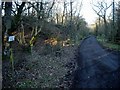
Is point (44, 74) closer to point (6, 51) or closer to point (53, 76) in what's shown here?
point (53, 76)

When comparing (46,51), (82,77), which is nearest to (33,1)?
(46,51)

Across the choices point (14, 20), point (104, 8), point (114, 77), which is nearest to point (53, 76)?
point (114, 77)

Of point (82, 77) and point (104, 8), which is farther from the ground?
point (104, 8)

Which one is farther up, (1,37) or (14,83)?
(1,37)

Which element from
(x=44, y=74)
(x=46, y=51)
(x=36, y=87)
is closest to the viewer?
(x=36, y=87)

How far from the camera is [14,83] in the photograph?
39.4 ft

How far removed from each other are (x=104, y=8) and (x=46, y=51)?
3531cm

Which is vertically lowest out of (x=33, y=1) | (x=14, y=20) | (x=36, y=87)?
(x=36, y=87)

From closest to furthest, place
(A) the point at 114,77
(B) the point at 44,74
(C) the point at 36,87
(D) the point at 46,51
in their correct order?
1. (C) the point at 36,87
2. (A) the point at 114,77
3. (B) the point at 44,74
4. (D) the point at 46,51

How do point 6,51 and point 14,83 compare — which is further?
point 6,51

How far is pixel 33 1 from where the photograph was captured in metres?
21.9

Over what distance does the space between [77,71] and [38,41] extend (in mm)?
12826

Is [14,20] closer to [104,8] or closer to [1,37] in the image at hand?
[1,37]

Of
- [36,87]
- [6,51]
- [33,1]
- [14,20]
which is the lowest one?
[36,87]
